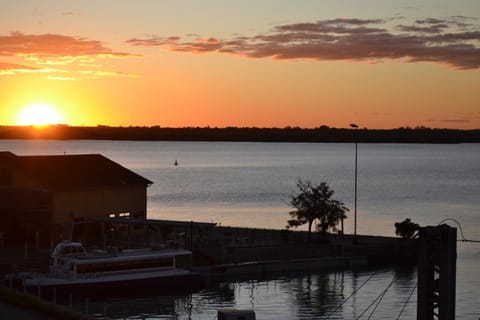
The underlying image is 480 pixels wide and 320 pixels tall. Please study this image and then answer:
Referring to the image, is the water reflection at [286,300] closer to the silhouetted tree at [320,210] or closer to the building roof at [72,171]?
the silhouetted tree at [320,210]

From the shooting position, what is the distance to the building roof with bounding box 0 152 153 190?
56688mm

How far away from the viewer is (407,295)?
163ft

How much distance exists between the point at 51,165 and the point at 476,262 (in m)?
28.9

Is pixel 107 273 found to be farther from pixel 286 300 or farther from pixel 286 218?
pixel 286 218

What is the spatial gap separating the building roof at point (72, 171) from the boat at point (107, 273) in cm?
896

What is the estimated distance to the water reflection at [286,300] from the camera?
142 feet

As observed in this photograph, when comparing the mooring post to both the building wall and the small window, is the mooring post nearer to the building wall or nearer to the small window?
Answer: the building wall

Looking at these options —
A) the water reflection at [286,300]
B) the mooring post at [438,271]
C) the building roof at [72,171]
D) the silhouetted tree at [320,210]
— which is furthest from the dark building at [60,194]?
the mooring post at [438,271]

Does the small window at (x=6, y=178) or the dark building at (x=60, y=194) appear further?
the small window at (x=6, y=178)

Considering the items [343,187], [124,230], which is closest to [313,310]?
[124,230]

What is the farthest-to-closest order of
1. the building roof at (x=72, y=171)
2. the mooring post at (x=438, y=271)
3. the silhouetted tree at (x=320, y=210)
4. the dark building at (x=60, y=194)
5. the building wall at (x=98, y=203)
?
the silhouetted tree at (x=320, y=210) < the building roof at (x=72, y=171) < the building wall at (x=98, y=203) < the dark building at (x=60, y=194) < the mooring post at (x=438, y=271)

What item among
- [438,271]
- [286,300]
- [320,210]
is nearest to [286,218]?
[320,210]

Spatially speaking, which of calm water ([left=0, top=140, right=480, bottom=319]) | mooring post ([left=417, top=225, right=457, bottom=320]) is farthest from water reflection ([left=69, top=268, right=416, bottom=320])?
mooring post ([left=417, top=225, right=457, bottom=320])

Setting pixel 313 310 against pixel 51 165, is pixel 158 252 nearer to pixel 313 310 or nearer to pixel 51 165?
pixel 313 310
